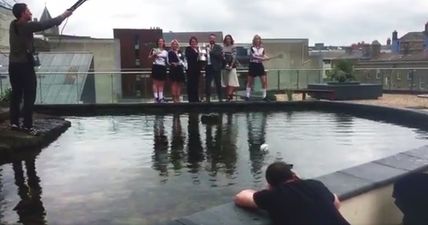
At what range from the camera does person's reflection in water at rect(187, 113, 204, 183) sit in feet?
18.1

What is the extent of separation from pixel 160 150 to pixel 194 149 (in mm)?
442

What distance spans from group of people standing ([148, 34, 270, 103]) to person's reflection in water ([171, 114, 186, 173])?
10.2ft

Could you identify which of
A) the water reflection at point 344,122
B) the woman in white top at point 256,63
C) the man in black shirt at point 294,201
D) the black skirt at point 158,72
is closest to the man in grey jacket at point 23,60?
the man in black shirt at point 294,201

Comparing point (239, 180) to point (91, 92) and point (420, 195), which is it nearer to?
point (420, 195)

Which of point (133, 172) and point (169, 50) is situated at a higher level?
point (169, 50)

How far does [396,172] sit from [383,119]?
6814 millimetres

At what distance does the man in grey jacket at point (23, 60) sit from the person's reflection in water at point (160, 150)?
5.67 ft

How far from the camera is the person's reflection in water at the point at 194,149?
18.1 feet

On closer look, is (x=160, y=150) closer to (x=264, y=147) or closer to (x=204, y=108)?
(x=264, y=147)

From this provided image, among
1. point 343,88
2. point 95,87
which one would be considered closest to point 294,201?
point 95,87

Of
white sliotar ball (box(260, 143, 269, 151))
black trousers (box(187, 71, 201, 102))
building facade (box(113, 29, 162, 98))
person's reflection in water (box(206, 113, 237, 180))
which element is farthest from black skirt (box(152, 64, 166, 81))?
building facade (box(113, 29, 162, 98))

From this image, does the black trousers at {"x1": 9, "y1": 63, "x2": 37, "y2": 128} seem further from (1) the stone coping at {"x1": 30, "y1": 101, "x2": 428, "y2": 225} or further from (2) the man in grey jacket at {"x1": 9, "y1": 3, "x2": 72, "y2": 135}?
(1) the stone coping at {"x1": 30, "y1": 101, "x2": 428, "y2": 225}

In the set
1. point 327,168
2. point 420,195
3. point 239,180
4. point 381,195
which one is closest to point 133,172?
point 239,180

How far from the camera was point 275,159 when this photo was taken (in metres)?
5.88
